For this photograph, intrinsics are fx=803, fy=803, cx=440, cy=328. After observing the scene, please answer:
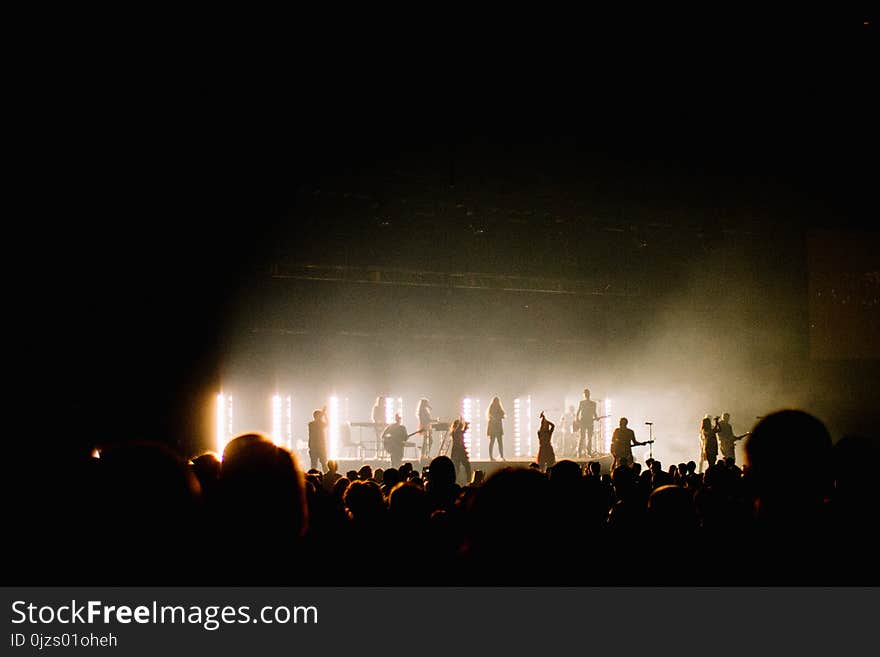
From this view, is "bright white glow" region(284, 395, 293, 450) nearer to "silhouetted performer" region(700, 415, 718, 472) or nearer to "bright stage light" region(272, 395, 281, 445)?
"bright stage light" region(272, 395, 281, 445)

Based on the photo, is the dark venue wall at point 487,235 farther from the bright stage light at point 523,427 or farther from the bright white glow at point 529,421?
the bright white glow at point 529,421

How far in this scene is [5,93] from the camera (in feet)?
34.8

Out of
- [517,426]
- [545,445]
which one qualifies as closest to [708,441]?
[545,445]

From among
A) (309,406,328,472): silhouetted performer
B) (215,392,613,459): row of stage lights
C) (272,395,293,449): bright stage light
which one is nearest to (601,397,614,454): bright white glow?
(215,392,613,459): row of stage lights

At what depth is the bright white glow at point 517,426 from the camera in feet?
80.6

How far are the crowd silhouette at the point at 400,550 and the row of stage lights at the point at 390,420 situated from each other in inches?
810

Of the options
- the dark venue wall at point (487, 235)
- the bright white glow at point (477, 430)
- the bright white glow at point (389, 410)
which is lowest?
the bright white glow at point (477, 430)

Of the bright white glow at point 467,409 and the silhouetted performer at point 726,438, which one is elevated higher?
the bright white glow at point 467,409

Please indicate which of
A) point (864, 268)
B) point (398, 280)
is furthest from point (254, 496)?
point (864, 268)

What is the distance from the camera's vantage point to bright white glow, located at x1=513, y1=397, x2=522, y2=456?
24562 mm

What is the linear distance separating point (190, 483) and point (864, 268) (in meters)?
17.3

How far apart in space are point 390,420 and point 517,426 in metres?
3.93

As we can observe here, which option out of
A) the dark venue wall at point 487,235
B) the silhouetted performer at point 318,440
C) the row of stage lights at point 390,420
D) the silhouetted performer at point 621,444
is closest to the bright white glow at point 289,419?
the row of stage lights at point 390,420

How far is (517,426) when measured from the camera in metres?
24.7
